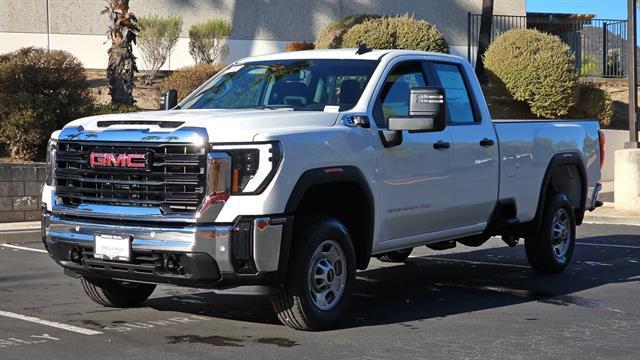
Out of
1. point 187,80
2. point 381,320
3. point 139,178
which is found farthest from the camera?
point 187,80

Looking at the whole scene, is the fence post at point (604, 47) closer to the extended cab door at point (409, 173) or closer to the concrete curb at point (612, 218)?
the concrete curb at point (612, 218)

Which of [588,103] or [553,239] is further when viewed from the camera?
[588,103]

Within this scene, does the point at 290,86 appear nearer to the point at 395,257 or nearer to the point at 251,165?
the point at 251,165

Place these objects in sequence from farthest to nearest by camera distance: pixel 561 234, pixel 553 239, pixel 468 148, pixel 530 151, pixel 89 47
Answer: pixel 89 47 < pixel 561 234 < pixel 553 239 < pixel 530 151 < pixel 468 148

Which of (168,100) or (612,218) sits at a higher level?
(168,100)

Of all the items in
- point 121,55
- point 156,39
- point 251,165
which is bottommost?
point 251,165

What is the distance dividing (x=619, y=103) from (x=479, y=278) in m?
20.3

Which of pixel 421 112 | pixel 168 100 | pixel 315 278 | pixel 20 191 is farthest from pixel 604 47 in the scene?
pixel 315 278

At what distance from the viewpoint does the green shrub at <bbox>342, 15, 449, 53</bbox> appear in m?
23.1

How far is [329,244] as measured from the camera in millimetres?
7465

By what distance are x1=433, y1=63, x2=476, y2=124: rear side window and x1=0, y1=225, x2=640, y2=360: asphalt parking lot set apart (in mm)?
1612

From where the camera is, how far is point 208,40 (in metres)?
27.3

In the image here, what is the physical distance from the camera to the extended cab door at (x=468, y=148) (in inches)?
347

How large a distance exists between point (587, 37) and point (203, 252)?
2726cm
